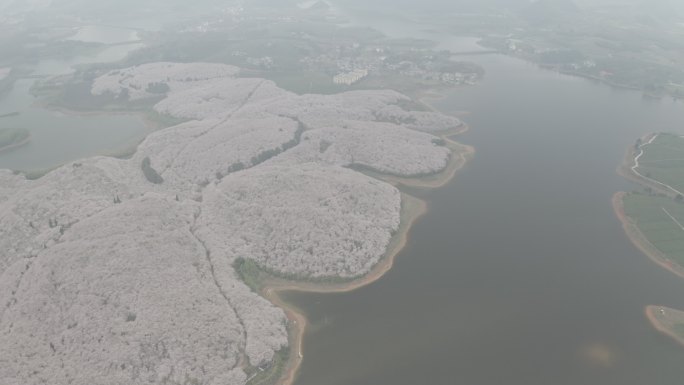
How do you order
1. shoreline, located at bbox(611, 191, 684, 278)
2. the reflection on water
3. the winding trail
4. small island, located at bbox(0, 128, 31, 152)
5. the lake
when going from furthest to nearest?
small island, located at bbox(0, 128, 31, 152), the reflection on water, the lake, the winding trail, shoreline, located at bbox(611, 191, 684, 278)

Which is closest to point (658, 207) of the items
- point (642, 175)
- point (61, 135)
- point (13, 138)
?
point (642, 175)

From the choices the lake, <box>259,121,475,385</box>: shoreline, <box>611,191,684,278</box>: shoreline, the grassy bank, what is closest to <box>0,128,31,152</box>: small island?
the lake

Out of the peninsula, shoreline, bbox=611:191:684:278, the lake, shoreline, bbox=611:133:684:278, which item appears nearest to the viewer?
the peninsula

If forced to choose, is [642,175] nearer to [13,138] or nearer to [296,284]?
[296,284]

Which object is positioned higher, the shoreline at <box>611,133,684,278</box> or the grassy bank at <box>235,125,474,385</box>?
the shoreline at <box>611,133,684,278</box>

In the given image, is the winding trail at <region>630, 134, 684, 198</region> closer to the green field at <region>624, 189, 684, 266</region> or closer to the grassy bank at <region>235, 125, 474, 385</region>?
the green field at <region>624, 189, 684, 266</region>

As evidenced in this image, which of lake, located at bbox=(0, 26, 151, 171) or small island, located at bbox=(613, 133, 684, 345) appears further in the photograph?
lake, located at bbox=(0, 26, 151, 171)
